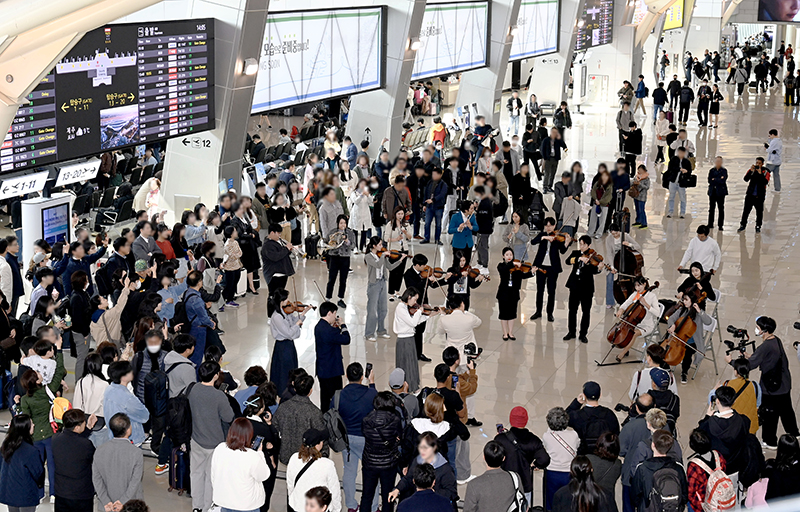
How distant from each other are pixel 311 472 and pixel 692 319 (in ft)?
19.1

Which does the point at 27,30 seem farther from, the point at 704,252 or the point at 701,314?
the point at 704,252

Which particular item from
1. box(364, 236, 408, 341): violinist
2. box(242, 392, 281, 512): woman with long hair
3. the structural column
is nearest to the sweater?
box(242, 392, 281, 512): woman with long hair

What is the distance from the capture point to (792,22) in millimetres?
39781

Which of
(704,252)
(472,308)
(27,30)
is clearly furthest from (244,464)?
(704,252)

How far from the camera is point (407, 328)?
9242 mm

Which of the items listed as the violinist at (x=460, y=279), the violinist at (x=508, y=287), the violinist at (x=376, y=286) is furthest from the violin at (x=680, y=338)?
the violinist at (x=376, y=286)

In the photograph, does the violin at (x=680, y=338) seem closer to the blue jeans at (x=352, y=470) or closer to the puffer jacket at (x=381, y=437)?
the blue jeans at (x=352, y=470)

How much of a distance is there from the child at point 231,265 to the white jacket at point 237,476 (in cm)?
603

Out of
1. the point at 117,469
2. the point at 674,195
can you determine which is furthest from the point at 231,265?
the point at 674,195

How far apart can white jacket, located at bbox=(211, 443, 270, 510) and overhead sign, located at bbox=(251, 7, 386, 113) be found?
1022cm

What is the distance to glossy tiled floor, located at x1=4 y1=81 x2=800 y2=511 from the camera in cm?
980

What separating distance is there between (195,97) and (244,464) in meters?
8.95

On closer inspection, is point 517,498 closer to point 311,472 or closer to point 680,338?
point 311,472

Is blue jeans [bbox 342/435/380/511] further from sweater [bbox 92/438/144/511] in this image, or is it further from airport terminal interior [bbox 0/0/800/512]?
sweater [bbox 92/438/144/511]
